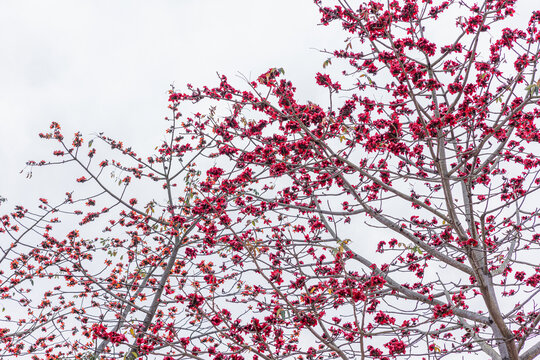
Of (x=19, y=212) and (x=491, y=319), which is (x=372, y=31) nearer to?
(x=491, y=319)

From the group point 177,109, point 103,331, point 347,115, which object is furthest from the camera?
point 177,109

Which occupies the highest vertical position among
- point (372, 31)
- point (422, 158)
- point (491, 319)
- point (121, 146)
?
point (121, 146)

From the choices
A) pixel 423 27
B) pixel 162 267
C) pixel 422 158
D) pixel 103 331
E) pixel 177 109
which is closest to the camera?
pixel 103 331

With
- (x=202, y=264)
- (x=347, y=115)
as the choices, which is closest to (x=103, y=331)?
(x=202, y=264)

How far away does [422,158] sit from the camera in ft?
18.1

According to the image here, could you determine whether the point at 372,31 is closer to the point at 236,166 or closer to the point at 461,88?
the point at 461,88

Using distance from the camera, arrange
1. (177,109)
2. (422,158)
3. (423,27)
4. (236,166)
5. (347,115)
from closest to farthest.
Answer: (347,115) < (422,158) < (423,27) < (236,166) < (177,109)

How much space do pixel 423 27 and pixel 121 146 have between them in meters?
6.41

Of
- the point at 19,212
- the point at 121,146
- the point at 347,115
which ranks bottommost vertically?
the point at 347,115

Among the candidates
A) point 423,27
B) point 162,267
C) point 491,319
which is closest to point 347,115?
point 423,27

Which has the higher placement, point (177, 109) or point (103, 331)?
point (177, 109)

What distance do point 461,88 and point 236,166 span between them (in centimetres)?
396

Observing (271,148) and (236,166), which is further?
(236,166)

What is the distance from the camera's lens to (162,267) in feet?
24.9
